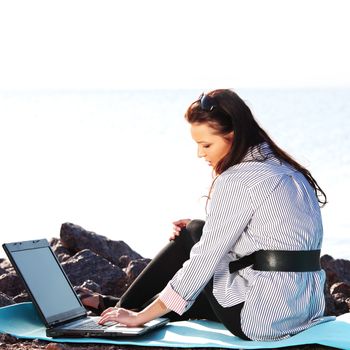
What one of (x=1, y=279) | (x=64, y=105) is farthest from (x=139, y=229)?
(x=64, y=105)

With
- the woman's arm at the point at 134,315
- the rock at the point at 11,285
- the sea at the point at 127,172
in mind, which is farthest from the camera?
the sea at the point at 127,172

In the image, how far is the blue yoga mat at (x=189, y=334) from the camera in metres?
4.63

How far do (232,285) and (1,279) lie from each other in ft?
6.90

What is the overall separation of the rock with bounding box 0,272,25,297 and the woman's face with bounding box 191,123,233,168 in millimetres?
2108

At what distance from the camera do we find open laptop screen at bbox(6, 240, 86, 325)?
16.9 feet

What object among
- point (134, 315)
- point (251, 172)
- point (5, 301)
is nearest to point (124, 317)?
point (134, 315)

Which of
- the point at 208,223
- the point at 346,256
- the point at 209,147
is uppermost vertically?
the point at 209,147

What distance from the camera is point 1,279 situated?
6.52 m

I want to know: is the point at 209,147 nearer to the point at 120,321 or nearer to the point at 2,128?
the point at 120,321

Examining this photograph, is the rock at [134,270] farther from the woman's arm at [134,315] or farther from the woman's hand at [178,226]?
the woman's arm at [134,315]

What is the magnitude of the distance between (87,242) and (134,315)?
8.71 ft

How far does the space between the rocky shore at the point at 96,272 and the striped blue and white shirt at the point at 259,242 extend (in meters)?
0.50

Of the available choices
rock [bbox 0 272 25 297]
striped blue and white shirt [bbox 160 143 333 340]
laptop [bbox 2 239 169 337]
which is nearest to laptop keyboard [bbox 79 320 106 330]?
laptop [bbox 2 239 169 337]

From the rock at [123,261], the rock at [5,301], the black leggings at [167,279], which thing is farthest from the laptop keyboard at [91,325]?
the rock at [123,261]
